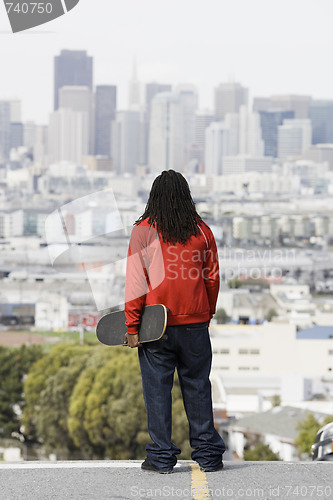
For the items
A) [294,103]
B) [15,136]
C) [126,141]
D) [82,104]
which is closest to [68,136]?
[15,136]

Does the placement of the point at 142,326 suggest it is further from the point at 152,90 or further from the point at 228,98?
the point at 152,90

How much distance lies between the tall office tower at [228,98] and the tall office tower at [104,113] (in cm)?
1072

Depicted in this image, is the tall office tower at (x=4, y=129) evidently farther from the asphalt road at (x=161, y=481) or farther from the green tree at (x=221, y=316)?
the asphalt road at (x=161, y=481)

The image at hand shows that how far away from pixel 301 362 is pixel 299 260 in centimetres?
2229

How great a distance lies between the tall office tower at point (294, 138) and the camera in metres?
93.2

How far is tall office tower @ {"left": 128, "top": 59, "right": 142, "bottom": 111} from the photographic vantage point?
99062 millimetres

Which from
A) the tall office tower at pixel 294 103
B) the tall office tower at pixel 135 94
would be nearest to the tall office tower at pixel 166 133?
the tall office tower at pixel 135 94

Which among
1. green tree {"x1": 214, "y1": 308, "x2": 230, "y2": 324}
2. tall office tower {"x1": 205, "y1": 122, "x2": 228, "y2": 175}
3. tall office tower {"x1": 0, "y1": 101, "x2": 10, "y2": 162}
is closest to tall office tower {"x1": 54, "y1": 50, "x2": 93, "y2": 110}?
tall office tower {"x1": 0, "y1": 101, "x2": 10, "y2": 162}

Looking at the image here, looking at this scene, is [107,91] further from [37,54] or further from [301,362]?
[301,362]

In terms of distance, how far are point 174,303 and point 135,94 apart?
98.3m

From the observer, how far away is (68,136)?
9288cm

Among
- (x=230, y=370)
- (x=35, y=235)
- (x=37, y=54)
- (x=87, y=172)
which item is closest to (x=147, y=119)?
(x=37, y=54)

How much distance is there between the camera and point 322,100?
97375 millimetres

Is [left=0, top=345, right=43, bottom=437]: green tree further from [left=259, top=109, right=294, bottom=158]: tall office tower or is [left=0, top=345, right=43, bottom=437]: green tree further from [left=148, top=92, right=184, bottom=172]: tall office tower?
[left=259, top=109, right=294, bottom=158]: tall office tower
